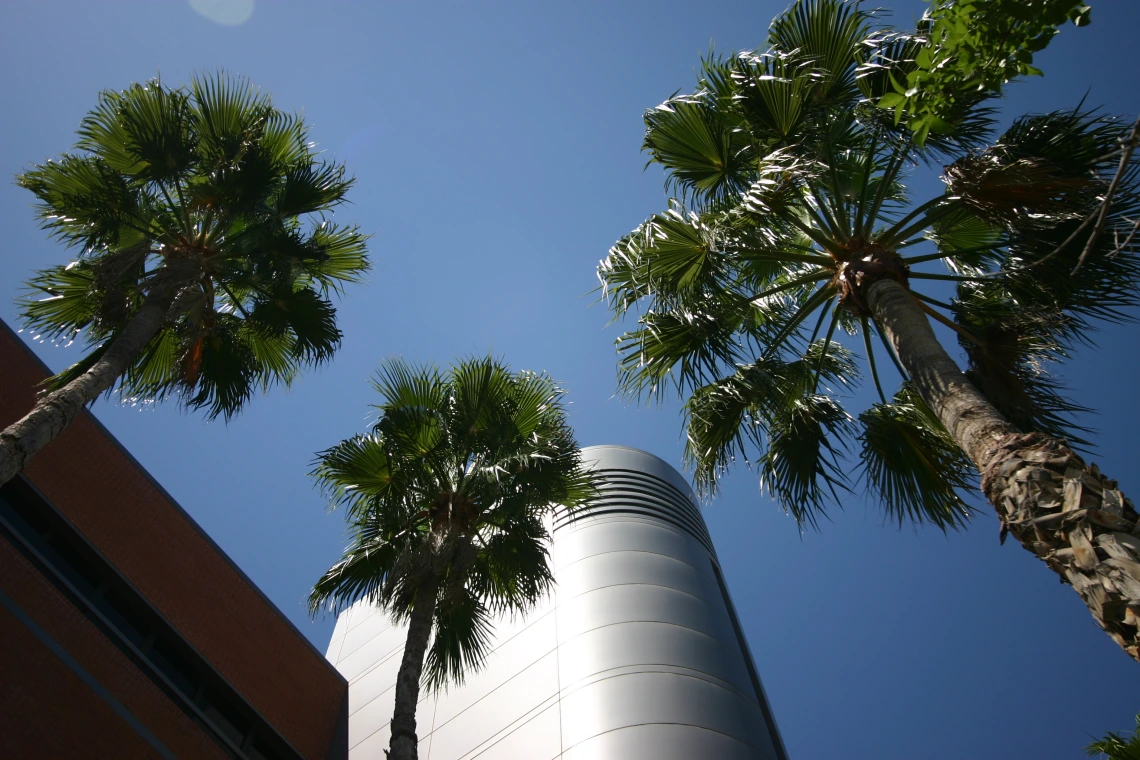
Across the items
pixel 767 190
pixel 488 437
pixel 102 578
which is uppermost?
pixel 102 578

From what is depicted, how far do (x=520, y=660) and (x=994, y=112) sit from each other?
10.8 m

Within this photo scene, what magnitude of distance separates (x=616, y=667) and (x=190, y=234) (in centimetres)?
839

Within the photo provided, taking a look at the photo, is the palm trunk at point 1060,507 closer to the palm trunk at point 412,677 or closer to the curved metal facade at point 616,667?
the palm trunk at point 412,677

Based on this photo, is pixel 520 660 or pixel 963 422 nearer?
pixel 963 422

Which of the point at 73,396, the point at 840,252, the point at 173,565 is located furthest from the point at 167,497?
the point at 840,252

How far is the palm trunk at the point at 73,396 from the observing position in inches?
244

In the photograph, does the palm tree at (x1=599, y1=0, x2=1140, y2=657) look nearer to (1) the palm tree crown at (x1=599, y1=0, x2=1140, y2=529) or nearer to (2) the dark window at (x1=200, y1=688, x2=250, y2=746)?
(1) the palm tree crown at (x1=599, y1=0, x2=1140, y2=529)

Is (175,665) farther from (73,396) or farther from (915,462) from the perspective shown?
(915,462)

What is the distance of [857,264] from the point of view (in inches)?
281

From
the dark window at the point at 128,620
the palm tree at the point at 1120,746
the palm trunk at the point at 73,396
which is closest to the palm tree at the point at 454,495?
the palm trunk at the point at 73,396

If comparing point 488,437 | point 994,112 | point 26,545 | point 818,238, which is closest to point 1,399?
point 26,545

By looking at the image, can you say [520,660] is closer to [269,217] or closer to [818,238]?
[269,217]

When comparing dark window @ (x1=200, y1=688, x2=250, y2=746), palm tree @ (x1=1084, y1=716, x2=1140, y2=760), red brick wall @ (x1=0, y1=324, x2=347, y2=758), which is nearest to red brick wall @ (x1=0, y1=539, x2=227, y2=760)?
dark window @ (x1=200, y1=688, x2=250, y2=746)

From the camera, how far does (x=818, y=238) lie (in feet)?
25.2
